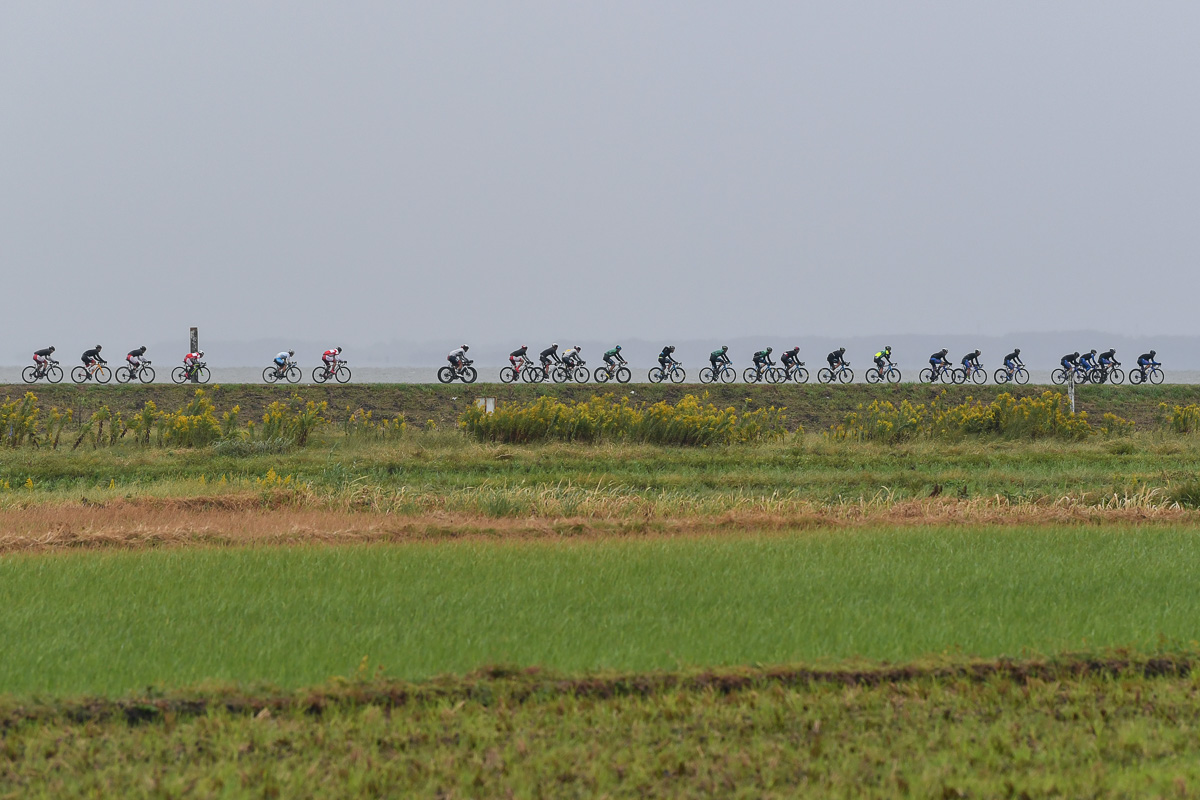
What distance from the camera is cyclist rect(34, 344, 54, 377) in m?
35.0

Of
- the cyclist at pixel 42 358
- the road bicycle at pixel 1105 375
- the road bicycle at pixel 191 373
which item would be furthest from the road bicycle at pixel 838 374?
the cyclist at pixel 42 358

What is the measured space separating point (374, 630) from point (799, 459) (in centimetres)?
1490

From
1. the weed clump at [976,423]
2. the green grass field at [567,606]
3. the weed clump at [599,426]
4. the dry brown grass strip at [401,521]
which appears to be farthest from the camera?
the weed clump at [976,423]

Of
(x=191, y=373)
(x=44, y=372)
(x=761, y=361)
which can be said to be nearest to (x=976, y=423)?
(x=761, y=361)

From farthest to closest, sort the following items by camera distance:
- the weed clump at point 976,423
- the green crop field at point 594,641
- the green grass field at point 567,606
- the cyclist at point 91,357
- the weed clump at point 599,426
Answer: the cyclist at point 91,357 → the weed clump at point 976,423 → the weed clump at point 599,426 → the green grass field at point 567,606 → the green crop field at point 594,641

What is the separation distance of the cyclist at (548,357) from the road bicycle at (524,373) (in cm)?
25

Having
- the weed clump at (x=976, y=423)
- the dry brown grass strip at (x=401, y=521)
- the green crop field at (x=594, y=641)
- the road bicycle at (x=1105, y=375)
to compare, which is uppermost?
the road bicycle at (x=1105, y=375)

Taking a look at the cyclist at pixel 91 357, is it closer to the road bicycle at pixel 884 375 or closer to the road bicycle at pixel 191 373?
the road bicycle at pixel 191 373

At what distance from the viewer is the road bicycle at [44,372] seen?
35312 millimetres

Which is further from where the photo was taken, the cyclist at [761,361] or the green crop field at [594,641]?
the cyclist at [761,361]

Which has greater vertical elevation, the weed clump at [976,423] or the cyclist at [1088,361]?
the cyclist at [1088,361]

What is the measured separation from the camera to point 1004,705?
248 inches

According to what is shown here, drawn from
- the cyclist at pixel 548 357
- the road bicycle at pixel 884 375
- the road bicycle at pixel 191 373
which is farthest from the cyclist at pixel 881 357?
the road bicycle at pixel 191 373

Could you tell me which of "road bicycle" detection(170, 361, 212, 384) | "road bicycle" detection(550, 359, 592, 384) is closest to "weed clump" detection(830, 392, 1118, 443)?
"road bicycle" detection(550, 359, 592, 384)
